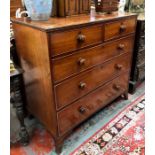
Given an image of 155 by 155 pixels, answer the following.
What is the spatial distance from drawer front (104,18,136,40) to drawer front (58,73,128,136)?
0.46 meters

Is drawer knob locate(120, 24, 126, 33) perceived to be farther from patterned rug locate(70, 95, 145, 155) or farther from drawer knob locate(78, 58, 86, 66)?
patterned rug locate(70, 95, 145, 155)

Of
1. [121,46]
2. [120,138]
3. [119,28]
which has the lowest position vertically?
[120,138]

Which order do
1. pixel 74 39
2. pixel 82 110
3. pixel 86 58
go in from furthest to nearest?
pixel 82 110 → pixel 86 58 → pixel 74 39

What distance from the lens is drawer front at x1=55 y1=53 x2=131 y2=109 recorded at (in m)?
1.23

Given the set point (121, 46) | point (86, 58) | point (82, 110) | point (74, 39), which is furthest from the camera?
point (121, 46)

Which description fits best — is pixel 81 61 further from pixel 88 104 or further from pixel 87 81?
pixel 88 104

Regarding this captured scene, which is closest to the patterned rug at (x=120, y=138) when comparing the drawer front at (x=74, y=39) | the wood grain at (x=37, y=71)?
the wood grain at (x=37, y=71)

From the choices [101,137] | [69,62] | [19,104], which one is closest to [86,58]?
[69,62]

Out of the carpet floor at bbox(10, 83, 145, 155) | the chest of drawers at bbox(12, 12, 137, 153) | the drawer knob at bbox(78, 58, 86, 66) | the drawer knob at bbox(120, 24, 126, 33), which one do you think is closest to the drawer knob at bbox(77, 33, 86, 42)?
the chest of drawers at bbox(12, 12, 137, 153)

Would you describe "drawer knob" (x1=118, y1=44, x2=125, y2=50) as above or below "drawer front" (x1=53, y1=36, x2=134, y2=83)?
above

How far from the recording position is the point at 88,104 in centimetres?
151

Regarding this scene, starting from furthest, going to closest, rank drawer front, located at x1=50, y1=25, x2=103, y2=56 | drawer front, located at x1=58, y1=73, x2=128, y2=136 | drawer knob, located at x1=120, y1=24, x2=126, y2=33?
drawer knob, located at x1=120, y1=24, x2=126, y2=33
drawer front, located at x1=58, y1=73, x2=128, y2=136
drawer front, located at x1=50, y1=25, x2=103, y2=56

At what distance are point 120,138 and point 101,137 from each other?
0.55ft
